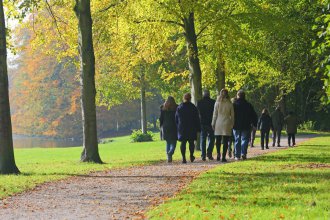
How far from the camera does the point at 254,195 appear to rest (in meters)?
10.0

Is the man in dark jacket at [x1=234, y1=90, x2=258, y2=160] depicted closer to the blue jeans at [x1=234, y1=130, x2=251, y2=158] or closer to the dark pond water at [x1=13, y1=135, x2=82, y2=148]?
the blue jeans at [x1=234, y1=130, x2=251, y2=158]

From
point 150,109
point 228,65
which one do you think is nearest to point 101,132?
point 150,109

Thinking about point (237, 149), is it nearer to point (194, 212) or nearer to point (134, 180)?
point (134, 180)

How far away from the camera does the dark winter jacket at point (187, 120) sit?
1723 centimetres

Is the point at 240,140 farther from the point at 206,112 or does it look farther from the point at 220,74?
the point at 220,74

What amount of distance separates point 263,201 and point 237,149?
8965 millimetres

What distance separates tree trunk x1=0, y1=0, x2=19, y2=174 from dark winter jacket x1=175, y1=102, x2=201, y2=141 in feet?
15.5

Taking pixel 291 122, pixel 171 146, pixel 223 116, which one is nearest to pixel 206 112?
pixel 223 116

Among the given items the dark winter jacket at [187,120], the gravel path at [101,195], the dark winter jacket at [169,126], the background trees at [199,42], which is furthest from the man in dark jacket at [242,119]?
the gravel path at [101,195]

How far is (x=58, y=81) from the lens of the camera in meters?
77.8

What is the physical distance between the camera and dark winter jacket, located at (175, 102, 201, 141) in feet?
56.5

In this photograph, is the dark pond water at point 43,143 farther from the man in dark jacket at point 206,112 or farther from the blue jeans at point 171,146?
the man in dark jacket at point 206,112

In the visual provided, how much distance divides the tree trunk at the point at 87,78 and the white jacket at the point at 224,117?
14.2 feet

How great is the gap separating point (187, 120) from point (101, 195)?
6.31 m
